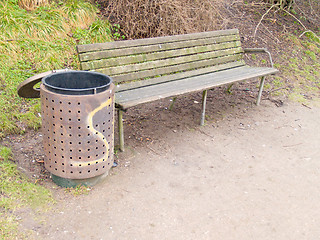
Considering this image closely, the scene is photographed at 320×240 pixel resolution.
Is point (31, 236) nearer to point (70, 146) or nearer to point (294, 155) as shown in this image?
point (70, 146)

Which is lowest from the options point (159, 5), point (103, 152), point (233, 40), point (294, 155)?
point (294, 155)

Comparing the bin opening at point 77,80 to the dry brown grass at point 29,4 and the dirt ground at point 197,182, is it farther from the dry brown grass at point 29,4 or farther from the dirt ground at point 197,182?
the dry brown grass at point 29,4

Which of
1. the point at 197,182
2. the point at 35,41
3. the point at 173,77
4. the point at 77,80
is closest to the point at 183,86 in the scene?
the point at 173,77

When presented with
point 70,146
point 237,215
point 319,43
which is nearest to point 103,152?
point 70,146

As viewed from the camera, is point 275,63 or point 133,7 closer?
point 133,7

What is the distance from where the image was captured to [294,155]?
435 cm

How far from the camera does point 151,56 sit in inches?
181

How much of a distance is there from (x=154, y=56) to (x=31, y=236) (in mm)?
2718

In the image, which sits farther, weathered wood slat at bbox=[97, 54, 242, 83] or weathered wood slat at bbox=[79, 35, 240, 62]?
weathered wood slat at bbox=[97, 54, 242, 83]

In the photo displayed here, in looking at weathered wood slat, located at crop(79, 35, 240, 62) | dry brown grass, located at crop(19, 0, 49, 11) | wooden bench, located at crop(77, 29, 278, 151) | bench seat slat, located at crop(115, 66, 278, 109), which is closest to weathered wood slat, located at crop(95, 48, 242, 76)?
wooden bench, located at crop(77, 29, 278, 151)

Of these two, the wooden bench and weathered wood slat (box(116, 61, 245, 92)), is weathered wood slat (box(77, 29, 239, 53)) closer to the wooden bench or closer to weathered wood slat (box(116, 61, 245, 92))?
the wooden bench

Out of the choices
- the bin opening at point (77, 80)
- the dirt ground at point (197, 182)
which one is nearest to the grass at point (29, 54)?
the dirt ground at point (197, 182)

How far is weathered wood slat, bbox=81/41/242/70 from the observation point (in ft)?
13.2

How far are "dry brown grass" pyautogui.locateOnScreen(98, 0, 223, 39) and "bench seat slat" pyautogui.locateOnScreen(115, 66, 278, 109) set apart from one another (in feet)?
5.03
